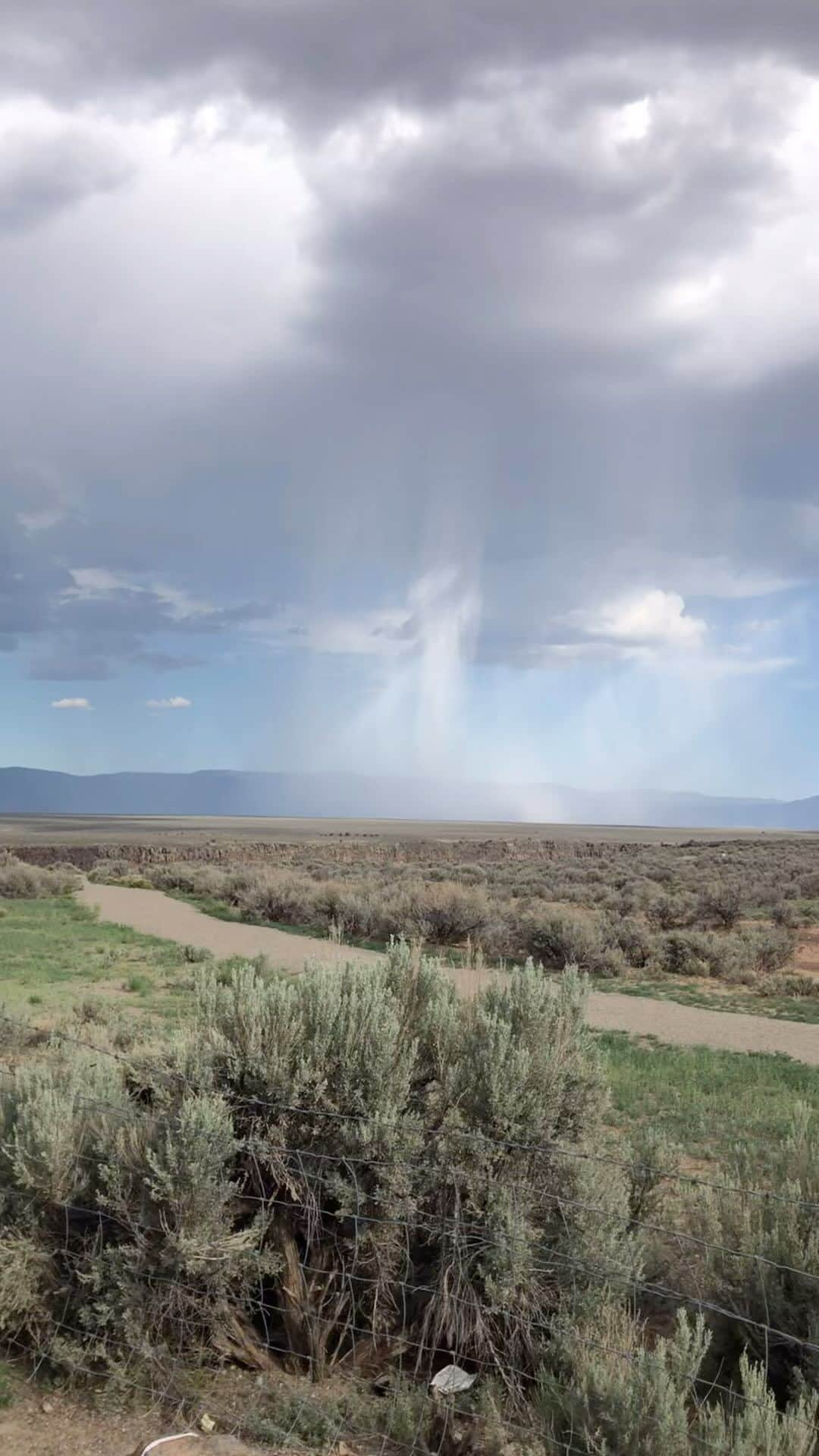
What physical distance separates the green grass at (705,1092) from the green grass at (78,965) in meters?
7.10

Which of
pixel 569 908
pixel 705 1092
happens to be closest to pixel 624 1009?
pixel 705 1092

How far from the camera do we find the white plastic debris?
190 inches

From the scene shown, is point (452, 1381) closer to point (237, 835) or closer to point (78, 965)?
point (78, 965)

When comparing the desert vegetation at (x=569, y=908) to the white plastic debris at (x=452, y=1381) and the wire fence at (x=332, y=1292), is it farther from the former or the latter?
the white plastic debris at (x=452, y=1381)

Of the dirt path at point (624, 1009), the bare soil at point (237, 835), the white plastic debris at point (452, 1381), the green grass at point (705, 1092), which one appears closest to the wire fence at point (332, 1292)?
the white plastic debris at point (452, 1381)

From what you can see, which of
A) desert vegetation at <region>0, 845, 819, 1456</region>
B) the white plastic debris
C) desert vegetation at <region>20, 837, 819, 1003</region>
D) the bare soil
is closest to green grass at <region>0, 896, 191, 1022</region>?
desert vegetation at <region>20, 837, 819, 1003</region>

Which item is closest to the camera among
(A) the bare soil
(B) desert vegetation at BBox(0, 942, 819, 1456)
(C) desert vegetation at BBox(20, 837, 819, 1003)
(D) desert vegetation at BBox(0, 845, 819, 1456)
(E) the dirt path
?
(D) desert vegetation at BBox(0, 845, 819, 1456)

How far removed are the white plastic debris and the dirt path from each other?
221 cm

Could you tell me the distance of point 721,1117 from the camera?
10.3m

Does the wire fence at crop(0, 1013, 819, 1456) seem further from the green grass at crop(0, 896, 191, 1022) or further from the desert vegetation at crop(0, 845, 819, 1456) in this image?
the green grass at crop(0, 896, 191, 1022)

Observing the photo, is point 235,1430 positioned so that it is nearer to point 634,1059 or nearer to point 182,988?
point 634,1059

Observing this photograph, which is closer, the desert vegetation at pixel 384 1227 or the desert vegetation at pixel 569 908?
the desert vegetation at pixel 384 1227

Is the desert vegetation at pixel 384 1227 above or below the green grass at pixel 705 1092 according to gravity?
above

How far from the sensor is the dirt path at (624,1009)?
1473 cm
